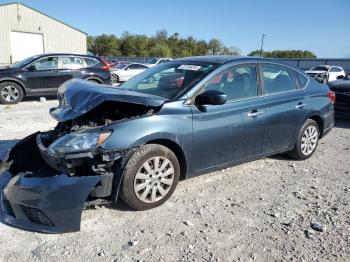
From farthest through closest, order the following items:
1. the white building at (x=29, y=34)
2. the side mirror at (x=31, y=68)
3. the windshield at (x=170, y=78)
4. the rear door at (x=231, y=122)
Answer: the white building at (x=29, y=34) → the side mirror at (x=31, y=68) → the windshield at (x=170, y=78) → the rear door at (x=231, y=122)

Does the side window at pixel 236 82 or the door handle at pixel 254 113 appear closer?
the side window at pixel 236 82

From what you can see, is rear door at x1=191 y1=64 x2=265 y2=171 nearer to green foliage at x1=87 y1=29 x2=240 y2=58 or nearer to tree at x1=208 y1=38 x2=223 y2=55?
green foliage at x1=87 y1=29 x2=240 y2=58

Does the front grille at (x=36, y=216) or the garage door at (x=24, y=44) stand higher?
the garage door at (x=24, y=44)

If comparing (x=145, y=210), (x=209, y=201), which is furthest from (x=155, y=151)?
(x=209, y=201)

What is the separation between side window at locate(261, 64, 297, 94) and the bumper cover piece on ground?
2.84 meters

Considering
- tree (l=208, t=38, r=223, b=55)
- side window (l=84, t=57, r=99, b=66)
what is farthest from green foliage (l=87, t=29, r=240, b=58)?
side window (l=84, t=57, r=99, b=66)

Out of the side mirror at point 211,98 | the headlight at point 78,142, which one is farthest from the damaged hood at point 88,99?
the side mirror at point 211,98

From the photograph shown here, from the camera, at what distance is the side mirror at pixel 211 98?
4.05 meters

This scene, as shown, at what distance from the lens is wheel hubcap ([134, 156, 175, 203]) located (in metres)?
3.78

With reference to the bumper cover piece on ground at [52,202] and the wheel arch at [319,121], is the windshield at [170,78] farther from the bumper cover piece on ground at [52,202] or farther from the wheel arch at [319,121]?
the wheel arch at [319,121]

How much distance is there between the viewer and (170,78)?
15.3 ft

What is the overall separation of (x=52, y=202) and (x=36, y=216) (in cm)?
25

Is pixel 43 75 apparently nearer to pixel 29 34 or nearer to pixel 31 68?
pixel 31 68

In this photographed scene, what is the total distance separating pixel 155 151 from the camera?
381 centimetres
